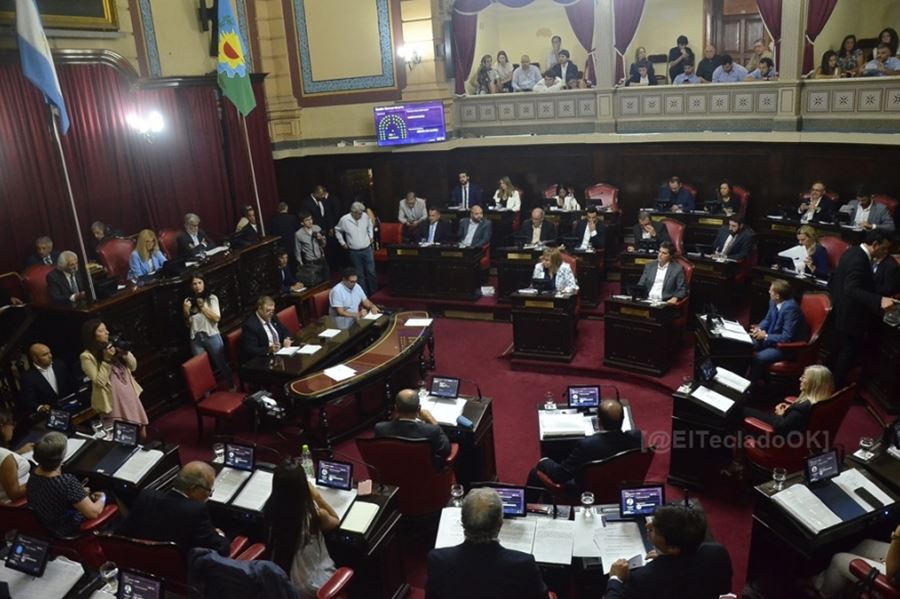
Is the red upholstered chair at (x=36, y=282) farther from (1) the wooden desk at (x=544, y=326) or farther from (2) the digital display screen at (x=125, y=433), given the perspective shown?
(1) the wooden desk at (x=544, y=326)

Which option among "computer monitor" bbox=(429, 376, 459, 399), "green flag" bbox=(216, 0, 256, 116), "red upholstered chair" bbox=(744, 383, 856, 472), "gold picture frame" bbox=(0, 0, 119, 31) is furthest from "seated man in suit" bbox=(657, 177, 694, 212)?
"gold picture frame" bbox=(0, 0, 119, 31)

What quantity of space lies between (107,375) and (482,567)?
14.5ft

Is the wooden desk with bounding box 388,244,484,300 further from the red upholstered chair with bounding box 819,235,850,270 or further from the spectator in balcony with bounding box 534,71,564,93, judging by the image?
the red upholstered chair with bounding box 819,235,850,270

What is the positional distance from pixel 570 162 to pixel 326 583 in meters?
10.3

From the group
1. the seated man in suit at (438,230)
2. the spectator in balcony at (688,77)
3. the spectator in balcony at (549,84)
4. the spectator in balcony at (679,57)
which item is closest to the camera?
the seated man in suit at (438,230)

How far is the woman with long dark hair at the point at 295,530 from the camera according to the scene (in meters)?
3.58

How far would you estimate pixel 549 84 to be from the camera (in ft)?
42.2

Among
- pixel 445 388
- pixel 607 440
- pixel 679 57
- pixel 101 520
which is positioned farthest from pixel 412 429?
pixel 679 57

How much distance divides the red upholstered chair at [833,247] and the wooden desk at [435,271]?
447 centimetres

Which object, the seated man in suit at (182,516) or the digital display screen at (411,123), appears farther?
the digital display screen at (411,123)

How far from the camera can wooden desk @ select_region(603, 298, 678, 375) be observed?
754cm

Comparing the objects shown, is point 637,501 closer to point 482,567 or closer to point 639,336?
point 482,567

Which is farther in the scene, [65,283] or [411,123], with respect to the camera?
[411,123]

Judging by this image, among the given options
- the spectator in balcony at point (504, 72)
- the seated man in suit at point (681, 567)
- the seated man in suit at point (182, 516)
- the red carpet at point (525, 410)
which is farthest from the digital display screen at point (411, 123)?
the seated man in suit at point (681, 567)
